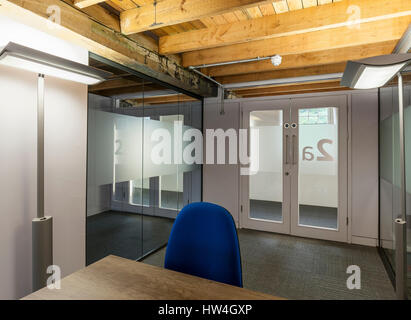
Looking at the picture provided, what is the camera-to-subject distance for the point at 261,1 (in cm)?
183

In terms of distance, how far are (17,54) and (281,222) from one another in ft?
13.5

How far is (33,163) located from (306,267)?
3.22 metres

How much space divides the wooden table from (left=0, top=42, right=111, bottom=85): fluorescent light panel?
1272 mm

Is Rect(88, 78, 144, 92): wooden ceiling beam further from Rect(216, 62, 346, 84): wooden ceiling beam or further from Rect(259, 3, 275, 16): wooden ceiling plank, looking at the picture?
Rect(216, 62, 346, 84): wooden ceiling beam

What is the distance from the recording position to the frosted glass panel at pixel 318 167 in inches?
155

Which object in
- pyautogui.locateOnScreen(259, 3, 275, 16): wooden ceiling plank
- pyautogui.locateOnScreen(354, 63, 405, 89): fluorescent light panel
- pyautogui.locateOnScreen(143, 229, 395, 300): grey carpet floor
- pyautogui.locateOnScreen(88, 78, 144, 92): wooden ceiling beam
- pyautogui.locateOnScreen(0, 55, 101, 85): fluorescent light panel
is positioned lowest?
pyautogui.locateOnScreen(143, 229, 395, 300): grey carpet floor

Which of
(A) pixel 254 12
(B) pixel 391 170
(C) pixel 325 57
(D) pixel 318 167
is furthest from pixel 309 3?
(D) pixel 318 167

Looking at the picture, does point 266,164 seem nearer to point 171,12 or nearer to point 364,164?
point 364,164

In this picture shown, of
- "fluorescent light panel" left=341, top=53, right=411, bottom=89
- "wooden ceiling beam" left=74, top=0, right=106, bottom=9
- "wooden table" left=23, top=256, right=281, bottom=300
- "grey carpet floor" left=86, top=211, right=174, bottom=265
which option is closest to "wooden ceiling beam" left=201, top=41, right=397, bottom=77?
"fluorescent light panel" left=341, top=53, right=411, bottom=89

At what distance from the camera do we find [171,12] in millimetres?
2168

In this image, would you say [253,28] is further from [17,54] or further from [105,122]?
[17,54]

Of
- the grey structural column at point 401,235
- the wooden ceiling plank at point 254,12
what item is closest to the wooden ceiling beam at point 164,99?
the wooden ceiling plank at point 254,12

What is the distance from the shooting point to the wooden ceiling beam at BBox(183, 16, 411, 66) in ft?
7.98
